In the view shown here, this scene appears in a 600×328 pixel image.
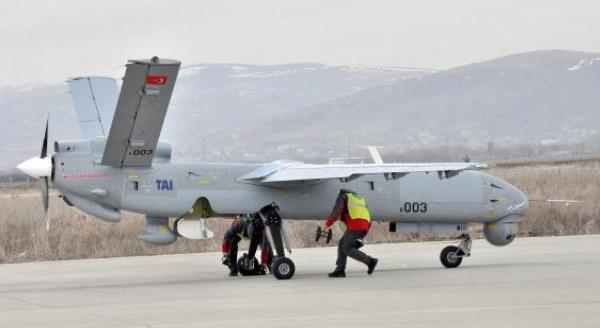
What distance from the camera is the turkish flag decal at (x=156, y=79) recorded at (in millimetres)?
22125

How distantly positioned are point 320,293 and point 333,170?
157 inches

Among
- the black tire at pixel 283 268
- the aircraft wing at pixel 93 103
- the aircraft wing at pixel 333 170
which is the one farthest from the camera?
the aircraft wing at pixel 93 103

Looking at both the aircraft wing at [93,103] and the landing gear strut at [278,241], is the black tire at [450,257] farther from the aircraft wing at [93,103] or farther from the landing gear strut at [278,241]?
the aircraft wing at [93,103]

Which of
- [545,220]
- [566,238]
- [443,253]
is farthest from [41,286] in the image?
[545,220]

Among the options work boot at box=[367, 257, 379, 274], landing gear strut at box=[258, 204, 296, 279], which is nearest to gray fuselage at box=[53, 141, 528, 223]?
landing gear strut at box=[258, 204, 296, 279]

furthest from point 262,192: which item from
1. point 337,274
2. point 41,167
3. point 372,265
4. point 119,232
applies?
point 119,232

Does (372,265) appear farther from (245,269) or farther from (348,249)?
(245,269)

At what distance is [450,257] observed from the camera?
25422mm

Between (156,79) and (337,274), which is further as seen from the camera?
(337,274)

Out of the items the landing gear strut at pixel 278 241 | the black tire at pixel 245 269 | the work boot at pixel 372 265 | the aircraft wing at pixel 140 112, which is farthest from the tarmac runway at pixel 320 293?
the aircraft wing at pixel 140 112

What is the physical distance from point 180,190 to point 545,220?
47.9ft

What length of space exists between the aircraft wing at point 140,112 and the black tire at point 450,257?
6007 millimetres

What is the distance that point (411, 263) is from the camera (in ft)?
88.8

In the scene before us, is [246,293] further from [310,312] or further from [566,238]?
[566,238]
